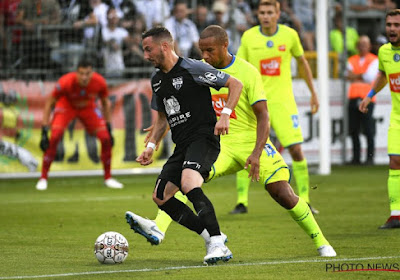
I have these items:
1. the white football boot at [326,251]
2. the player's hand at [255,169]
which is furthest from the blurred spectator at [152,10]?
the player's hand at [255,169]

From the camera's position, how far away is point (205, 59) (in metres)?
7.82

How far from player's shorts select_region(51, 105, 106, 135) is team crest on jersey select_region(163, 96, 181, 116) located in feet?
27.4

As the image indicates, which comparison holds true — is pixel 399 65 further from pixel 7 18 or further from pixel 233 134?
pixel 7 18

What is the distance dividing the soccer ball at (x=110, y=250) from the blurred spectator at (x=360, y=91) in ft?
41.8

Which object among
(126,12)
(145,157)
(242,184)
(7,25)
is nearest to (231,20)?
(126,12)

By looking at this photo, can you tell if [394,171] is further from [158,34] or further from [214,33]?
[158,34]

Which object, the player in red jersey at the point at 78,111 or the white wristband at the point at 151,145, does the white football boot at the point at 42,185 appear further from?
the white wristband at the point at 151,145

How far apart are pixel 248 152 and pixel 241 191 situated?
343 centimetres

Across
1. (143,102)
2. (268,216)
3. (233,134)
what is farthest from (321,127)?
(233,134)

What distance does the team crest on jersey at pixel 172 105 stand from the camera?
7.23 m

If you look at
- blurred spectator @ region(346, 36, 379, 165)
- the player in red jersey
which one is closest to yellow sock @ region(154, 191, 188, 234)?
the player in red jersey

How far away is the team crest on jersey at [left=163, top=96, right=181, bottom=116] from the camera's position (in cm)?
723

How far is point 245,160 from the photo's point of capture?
7820 millimetres

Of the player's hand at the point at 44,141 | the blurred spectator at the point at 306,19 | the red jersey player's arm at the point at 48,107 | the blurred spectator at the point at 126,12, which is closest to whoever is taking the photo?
the red jersey player's arm at the point at 48,107
